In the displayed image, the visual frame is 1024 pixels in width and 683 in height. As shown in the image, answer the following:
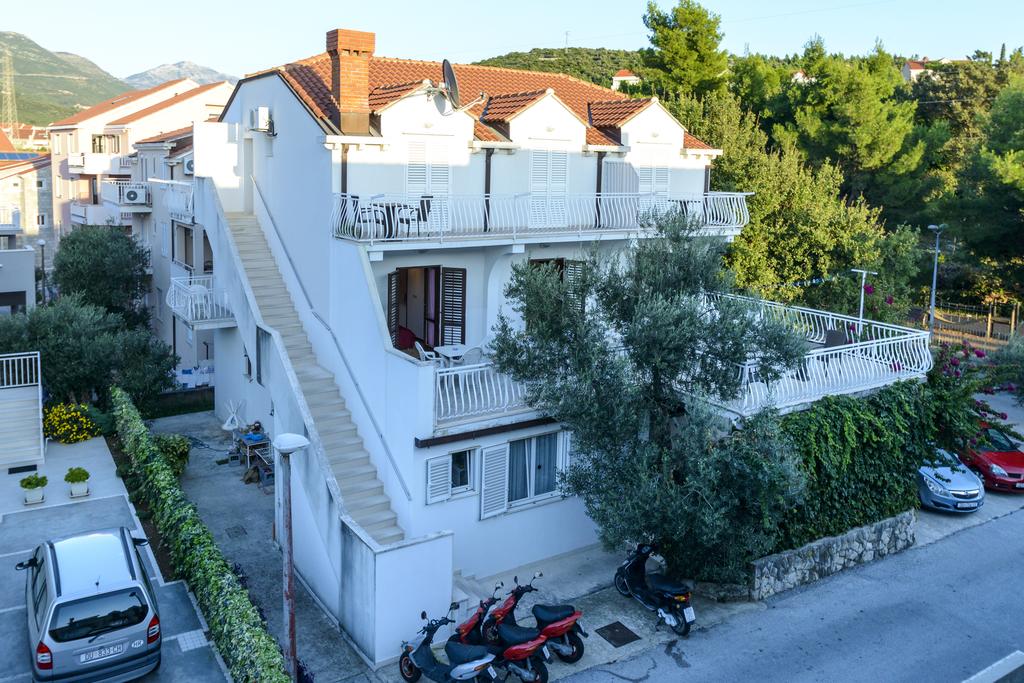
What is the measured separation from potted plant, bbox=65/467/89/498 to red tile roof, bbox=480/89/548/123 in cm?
1150

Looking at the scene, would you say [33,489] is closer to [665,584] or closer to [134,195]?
[665,584]

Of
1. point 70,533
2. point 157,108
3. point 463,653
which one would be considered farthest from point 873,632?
point 157,108

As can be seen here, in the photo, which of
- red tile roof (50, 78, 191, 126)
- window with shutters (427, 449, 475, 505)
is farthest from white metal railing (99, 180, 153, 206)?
window with shutters (427, 449, 475, 505)

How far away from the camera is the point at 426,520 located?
45.1 feet

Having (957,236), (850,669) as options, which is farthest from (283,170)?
(957,236)

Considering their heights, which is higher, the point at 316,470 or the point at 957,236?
the point at 957,236

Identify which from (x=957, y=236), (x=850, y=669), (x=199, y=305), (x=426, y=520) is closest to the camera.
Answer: (x=850, y=669)

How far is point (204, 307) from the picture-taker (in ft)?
68.1

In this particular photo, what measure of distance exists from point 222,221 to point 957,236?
97.5 feet

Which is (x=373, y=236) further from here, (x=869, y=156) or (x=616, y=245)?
(x=869, y=156)

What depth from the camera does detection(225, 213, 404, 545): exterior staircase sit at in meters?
14.1

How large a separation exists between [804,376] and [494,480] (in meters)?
6.03

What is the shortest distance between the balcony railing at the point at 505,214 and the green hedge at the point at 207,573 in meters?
5.63

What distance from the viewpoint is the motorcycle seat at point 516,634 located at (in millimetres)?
11484
